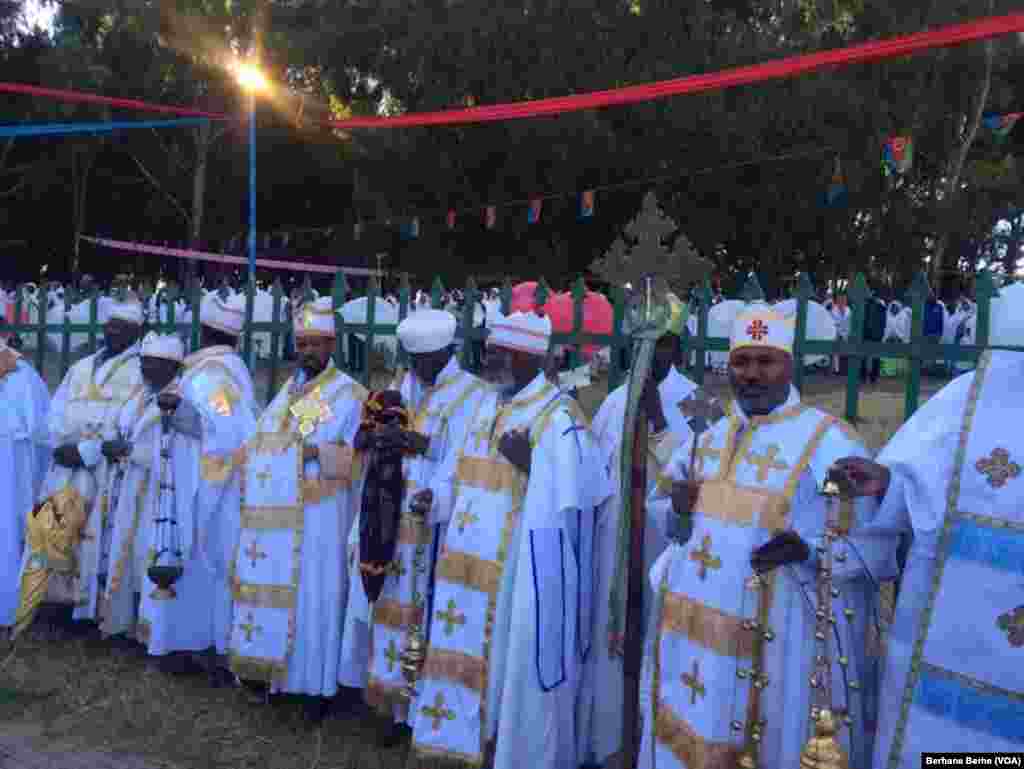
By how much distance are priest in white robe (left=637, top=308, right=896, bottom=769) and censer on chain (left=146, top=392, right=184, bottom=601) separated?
3.40m

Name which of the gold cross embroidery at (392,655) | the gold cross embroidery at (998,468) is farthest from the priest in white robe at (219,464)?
the gold cross embroidery at (998,468)

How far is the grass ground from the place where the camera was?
5.50m

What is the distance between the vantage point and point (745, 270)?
1239 inches

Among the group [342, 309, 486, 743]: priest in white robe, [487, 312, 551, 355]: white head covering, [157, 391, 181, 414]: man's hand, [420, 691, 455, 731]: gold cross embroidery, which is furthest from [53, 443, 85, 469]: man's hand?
[487, 312, 551, 355]: white head covering

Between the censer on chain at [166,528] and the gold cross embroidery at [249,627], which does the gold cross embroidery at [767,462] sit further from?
the censer on chain at [166,528]

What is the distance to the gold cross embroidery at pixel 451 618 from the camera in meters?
5.03

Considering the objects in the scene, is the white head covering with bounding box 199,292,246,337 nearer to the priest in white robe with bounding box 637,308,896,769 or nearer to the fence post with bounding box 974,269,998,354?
the priest in white robe with bounding box 637,308,896,769

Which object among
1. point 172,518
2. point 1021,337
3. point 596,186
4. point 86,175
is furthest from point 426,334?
point 86,175

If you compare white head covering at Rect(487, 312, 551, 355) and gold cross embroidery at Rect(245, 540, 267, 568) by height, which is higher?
white head covering at Rect(487, 312, 551, 355)

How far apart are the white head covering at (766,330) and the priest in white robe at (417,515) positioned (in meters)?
1.81

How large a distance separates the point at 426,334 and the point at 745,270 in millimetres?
27262

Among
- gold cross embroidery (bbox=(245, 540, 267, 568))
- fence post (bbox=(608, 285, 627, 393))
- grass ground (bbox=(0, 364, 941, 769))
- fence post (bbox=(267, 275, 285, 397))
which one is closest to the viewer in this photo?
grass ground (bbox=(0, 364, 941, 769))

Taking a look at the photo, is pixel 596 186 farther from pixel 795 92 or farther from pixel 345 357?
pixel 345 357

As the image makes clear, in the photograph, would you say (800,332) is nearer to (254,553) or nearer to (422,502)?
(422,502)
